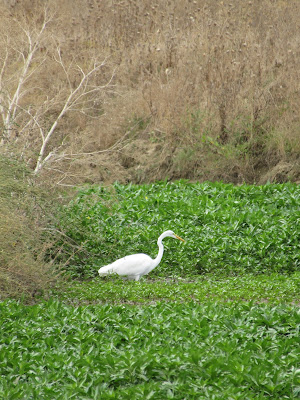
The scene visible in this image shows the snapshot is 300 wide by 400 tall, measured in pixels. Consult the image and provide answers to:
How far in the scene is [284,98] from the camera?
16.1 meters

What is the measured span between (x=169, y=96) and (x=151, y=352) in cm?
1258

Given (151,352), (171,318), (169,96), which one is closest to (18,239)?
(171,318)

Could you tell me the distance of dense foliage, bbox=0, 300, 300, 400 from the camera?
4.45 metres

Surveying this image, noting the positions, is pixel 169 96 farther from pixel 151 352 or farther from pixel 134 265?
pixel 151 352

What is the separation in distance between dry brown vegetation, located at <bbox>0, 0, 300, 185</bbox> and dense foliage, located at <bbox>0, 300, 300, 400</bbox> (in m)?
4.84

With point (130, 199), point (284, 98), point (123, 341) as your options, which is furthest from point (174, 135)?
point (123, 341)

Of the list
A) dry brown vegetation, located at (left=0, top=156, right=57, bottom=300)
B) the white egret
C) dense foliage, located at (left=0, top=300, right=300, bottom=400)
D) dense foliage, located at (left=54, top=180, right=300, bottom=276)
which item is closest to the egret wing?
the white egret

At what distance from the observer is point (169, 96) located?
16938mm

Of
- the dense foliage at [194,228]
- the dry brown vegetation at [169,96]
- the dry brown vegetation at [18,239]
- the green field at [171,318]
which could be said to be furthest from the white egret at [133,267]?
the dry brown vegetation at [169,96]

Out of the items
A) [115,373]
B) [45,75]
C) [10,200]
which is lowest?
[45,75]

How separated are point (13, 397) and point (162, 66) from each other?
1608 centimetres

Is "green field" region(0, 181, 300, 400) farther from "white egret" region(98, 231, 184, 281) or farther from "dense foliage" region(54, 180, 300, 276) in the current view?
"white egret" region(98, 231, 184, 281)

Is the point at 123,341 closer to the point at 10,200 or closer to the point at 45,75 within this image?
the point at 10,200

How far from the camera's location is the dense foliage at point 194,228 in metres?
10.2
